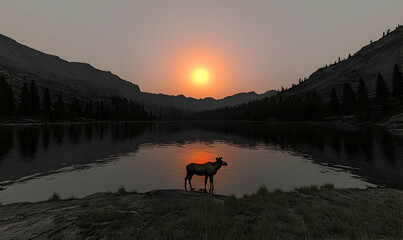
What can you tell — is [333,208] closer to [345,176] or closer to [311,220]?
[311,220]

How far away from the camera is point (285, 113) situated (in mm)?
178500

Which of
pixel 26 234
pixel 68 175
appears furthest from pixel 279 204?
pixel 68 175

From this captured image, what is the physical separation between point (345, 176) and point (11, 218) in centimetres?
2726

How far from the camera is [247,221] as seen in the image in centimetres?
821

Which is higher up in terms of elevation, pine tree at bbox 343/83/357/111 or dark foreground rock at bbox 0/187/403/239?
pine tree at bbox 343/83/357/111

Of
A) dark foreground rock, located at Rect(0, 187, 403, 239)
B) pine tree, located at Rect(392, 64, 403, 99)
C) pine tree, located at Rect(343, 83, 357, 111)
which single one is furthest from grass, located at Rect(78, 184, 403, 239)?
pine tree, located at Rect(343, 83, 357, 111)

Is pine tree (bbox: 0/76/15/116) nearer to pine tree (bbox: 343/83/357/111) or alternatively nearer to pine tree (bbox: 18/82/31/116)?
pine tree (bbox: 18/82/31/116)

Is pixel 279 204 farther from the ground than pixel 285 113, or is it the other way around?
pixel 285 113

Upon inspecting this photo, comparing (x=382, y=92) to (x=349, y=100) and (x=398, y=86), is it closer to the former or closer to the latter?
(x=398, y=86)

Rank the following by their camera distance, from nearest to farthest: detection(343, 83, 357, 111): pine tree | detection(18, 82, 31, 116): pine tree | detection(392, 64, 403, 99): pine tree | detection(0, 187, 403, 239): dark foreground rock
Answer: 1. detection(0, 187, 403, 239): dark foreground rock
2. detection(392, 64, 403, 99): pine tree
3. detection(18, 82, 31, 116): pine tree
4. detection(343, 83, 357, 111): pine tree

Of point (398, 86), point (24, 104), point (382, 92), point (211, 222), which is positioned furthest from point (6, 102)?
point (398, 86)

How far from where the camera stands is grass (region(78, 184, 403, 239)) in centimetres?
689

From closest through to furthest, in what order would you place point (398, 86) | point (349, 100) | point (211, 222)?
point (211, 222) < point (398, 86) < point (349, 100)

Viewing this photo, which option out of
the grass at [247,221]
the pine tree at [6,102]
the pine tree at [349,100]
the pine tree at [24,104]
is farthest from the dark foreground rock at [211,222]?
the pine tree at [349,100]
